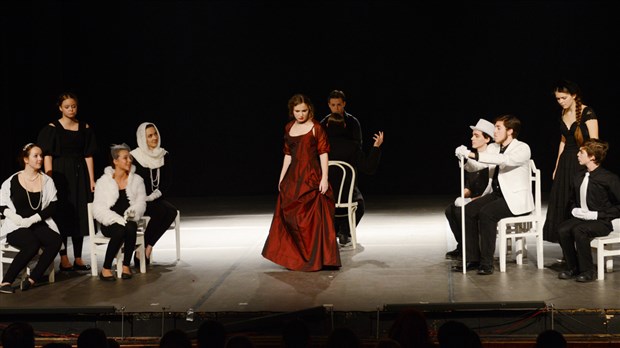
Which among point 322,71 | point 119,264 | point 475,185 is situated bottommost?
point 119,264

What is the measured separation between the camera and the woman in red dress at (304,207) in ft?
18.0

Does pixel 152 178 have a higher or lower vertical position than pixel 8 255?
higher

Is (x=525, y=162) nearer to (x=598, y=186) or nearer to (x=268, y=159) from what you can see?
(x=598, y=186)

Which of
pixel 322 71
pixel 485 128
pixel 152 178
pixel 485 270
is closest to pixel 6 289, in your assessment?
pixel 152 178

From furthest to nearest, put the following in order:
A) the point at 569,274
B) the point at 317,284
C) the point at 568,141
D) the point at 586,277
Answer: the point at 568,141, the point at 317,284, the point at 569,274, the point at 586,277

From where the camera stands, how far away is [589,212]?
195 inches

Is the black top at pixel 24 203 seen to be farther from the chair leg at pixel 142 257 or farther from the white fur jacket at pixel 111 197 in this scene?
the chair leg at pixel 142 257

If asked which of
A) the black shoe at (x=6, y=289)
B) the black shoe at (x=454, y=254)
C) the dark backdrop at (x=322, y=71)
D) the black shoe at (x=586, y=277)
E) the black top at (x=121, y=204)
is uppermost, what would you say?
the dark backdrop at (x=322, y=71)

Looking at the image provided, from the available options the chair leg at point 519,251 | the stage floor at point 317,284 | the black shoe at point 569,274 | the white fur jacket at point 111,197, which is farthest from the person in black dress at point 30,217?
the black shoe at point 569,274

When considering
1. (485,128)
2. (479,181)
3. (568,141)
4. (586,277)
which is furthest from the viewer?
(479,181)

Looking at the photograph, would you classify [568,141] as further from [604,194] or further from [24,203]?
Answer: [24,203]

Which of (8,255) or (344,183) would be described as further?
(344,183)

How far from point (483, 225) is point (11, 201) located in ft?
9.77

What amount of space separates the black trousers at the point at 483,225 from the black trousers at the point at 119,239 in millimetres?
2154
